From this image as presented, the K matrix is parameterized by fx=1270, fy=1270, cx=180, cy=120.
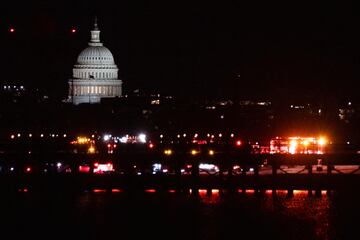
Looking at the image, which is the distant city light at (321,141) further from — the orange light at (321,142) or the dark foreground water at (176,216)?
the dark foreground water at (176,216)

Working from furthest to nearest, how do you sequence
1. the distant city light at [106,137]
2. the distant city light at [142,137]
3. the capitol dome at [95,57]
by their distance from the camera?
the capitol dome at [95,57]
the distant city light at [106,137]
the distant city light at [142,137]

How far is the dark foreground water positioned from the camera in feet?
140

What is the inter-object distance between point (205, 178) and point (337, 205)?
921 centimetres

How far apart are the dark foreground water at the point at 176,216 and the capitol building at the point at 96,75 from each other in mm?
83908

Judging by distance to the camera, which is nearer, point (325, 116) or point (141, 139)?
Result: point (141, 139)

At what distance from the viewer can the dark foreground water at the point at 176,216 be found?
42.6 meters

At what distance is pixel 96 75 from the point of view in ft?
458

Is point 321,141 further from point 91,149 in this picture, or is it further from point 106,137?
point 106,137

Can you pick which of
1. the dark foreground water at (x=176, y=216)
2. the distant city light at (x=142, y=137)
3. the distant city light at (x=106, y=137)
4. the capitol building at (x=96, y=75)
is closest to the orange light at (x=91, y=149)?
the distant city light at (x=142, y=137)

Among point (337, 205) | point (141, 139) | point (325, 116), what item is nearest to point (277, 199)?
point (337, 205)

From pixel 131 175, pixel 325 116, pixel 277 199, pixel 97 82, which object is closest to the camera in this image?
pixel 277 199

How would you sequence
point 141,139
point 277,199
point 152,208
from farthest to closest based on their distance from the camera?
point 141,139
point 277,199
point 152,208

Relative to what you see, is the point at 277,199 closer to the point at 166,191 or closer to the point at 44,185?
the point at 166,191

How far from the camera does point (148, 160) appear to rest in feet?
197
